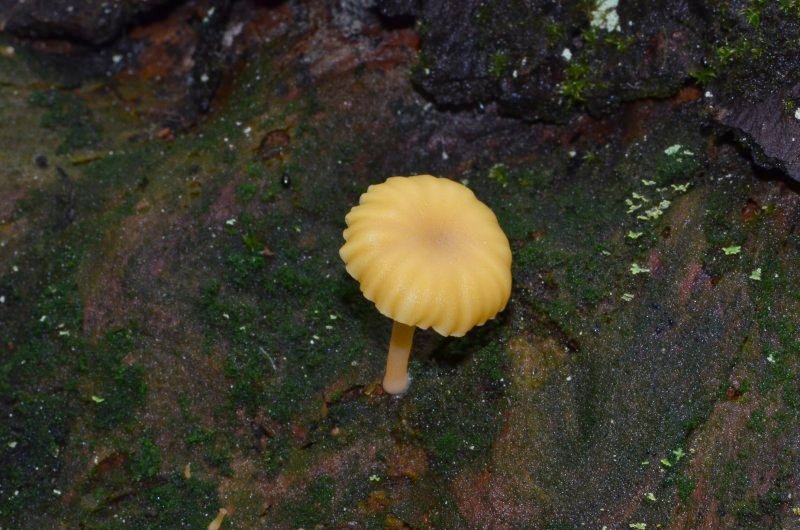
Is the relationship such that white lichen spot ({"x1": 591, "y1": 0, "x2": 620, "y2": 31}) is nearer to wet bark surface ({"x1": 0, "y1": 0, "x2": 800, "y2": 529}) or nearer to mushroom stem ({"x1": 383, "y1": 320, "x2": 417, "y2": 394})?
wet bark surface ({"x1": 0, "y1": 0, "x2": 800, "y2": 529})

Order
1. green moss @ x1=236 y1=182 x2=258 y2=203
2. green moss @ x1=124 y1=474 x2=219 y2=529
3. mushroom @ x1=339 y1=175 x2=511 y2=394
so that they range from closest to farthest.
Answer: mushroom @ x1=339 y1=175 x2=511 y2=394, green moss @ x1=124 y1=474 x2=219 y2=529, green moss @ x1=236 y1=182 x2=258 y2=203

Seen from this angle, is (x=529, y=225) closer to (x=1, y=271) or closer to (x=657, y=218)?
(x=657, y=218)

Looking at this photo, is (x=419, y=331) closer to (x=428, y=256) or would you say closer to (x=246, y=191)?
(x=428, y=256)

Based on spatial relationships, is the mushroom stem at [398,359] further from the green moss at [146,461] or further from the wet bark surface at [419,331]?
the green moss at [146,461]

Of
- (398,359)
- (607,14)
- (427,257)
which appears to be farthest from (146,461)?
(607,14)

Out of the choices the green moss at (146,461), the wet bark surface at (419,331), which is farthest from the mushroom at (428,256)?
the green moss at (146,461)

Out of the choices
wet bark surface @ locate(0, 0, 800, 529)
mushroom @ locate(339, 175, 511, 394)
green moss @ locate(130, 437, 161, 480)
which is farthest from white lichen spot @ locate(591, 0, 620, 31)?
green moss @ locate(130, 437, 161, 480)
